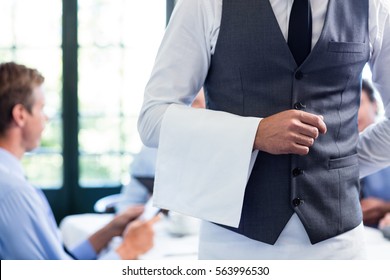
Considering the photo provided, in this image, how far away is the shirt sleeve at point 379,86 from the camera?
1146 millimetres

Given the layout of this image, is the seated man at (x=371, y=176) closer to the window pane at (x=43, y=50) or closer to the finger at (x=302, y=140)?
the finger at (x=302, y=140)

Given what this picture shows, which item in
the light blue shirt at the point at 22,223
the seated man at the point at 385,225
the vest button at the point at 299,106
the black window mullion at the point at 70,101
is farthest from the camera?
the black window mullion at the point at 70,101

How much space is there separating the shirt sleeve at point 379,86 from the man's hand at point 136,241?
99 centimetres

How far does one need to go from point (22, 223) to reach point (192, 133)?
885 millimetres

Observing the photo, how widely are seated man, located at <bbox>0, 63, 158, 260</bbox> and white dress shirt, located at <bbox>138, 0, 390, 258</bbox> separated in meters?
0.76

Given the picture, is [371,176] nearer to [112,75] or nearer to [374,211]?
[374,211]

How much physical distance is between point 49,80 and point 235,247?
363 cm

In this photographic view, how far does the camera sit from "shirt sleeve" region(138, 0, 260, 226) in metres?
1.02

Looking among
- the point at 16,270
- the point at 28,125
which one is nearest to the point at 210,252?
the point at 16,270

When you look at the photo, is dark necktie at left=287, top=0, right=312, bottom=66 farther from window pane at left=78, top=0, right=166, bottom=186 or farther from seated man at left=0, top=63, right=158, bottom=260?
window pane at left=78, top=0, right=166, bottom=186

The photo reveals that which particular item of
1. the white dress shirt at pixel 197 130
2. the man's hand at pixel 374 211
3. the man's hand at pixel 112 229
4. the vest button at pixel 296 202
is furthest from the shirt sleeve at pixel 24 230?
the man's hand at pixel 374 211

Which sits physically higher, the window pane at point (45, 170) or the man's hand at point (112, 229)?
the man's hand at point (112, 229)

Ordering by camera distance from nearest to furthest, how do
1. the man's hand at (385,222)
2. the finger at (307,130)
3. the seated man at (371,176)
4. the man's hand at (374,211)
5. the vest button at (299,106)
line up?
the finger at (307,130) < the vest button at (299,106) < the man's hand at (385,222) < the man's hand at (374,211) < the seated man at (371,176)

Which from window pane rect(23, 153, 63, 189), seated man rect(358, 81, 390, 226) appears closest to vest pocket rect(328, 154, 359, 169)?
seated man rect(358, 81, 390, 226)
